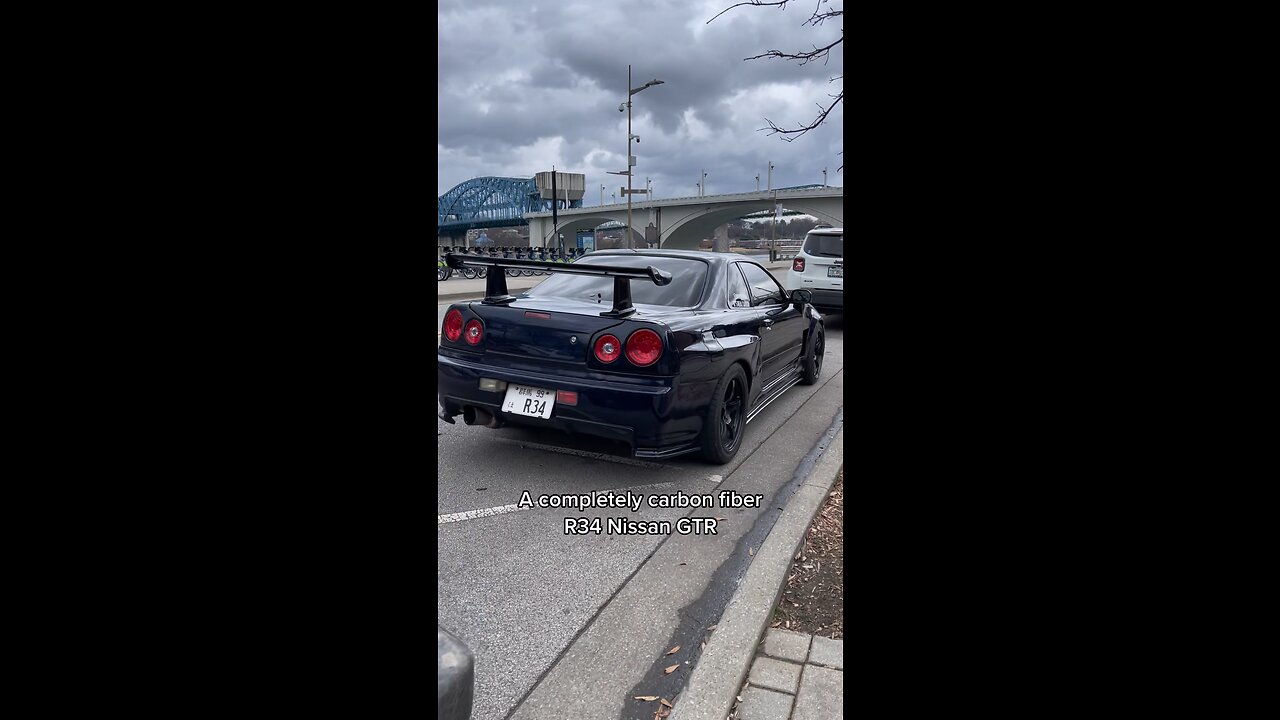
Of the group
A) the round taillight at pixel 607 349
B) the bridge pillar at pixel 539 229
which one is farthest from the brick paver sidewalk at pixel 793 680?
the bridge pillar at pixel 539 229

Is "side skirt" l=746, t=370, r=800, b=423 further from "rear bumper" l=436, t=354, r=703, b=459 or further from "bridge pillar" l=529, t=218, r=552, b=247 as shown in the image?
"bridge pillar" l=529, t=218, r=552, b=247

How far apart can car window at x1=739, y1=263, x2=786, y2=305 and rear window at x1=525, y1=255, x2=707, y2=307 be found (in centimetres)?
63

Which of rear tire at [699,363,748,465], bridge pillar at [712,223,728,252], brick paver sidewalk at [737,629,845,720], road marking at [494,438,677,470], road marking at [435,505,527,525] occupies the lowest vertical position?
brick paver sidewalk at [737,629,845,720]

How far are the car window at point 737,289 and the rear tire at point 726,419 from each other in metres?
0.60

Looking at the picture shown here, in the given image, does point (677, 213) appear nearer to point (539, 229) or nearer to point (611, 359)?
point (539, 229)

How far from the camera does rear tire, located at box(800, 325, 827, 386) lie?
658 cm

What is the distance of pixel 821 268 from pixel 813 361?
4145 millimetres

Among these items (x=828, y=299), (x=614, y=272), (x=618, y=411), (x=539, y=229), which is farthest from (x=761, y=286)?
(x=539, y=229)

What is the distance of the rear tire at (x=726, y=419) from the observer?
157 inches

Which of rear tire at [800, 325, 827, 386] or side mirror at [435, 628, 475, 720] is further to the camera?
rear tire at [800, 325, 827, 386]

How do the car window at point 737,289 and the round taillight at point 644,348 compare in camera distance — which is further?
the car window at point 737,289

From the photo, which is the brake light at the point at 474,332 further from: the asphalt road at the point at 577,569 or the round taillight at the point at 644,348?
the round taillight at the point at 644,348

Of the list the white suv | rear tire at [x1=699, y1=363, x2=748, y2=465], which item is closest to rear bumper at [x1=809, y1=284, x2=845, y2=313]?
the white suv
